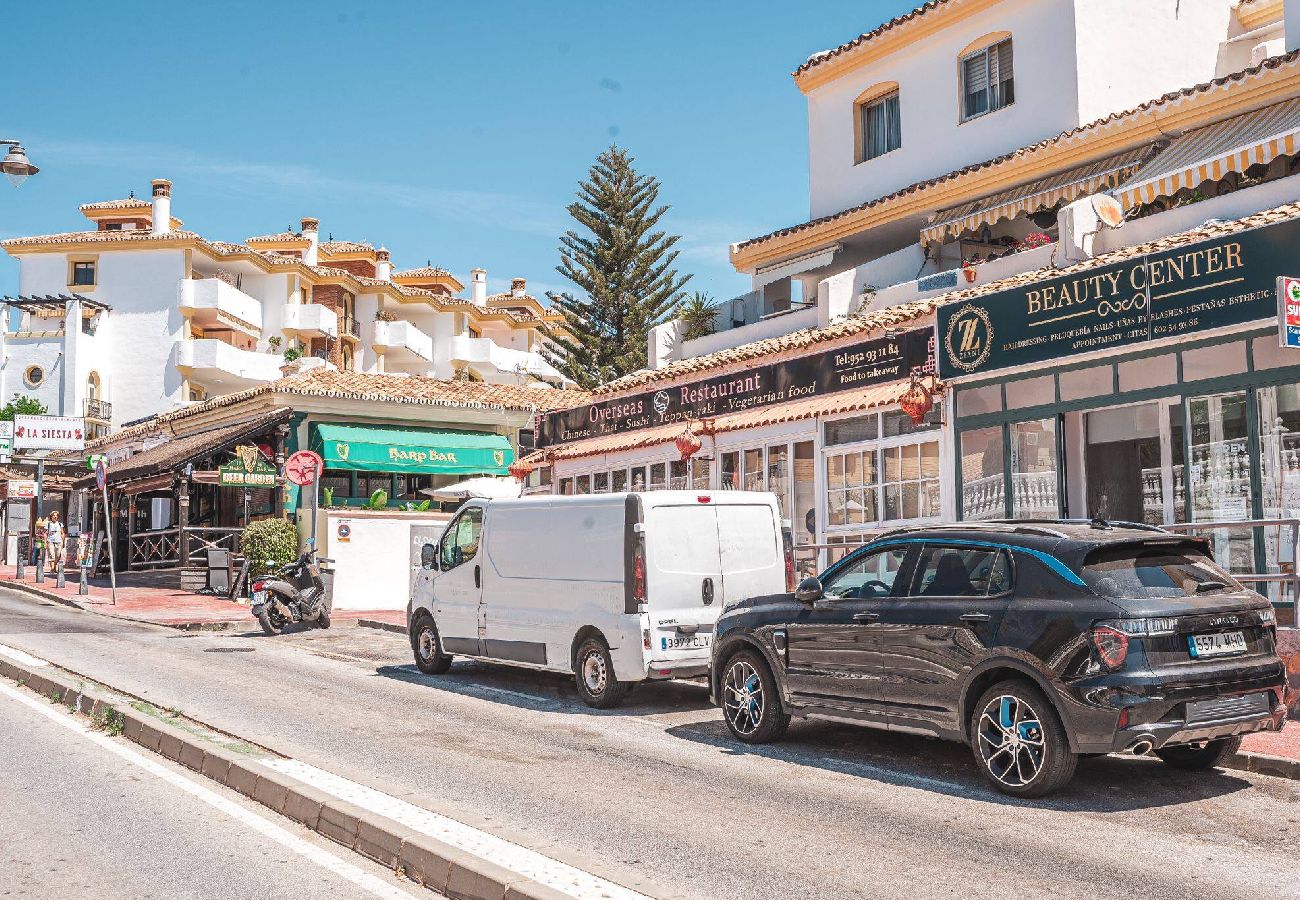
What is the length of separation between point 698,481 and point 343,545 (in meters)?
10.6

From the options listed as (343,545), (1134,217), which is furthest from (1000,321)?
(343,545)

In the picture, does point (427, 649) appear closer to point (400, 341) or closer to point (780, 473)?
point (780, 473)

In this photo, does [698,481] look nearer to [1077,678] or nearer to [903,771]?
[903,771]

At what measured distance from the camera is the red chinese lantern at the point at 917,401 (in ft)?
52.6

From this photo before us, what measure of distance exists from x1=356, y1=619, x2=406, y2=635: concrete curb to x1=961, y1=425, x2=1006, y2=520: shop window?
1023 centimetres

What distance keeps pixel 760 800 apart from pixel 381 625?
15472 millimetres

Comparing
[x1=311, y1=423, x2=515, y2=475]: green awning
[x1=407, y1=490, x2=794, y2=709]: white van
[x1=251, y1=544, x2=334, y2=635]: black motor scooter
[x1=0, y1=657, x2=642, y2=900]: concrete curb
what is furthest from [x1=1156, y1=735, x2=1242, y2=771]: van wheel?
[x1=311, y1=423, x2=515, y2=475]: green awning

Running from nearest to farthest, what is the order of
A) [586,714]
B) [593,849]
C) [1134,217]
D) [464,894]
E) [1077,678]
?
1. [464,894]
2. [593,849]
3. [1077,678]
4. [586,714]
5. [1134,217]

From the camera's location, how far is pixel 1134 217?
18281mm

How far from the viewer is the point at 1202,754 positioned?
868 centimetres

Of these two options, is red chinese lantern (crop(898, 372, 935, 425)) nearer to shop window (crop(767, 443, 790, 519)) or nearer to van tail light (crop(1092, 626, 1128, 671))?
shop window (crop(767, 443, 790, 519))

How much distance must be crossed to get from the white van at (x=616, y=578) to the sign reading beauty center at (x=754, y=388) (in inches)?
200

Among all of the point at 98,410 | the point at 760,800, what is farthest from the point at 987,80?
the point at 98,410

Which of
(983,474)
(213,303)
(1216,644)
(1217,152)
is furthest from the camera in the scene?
(213,303)
